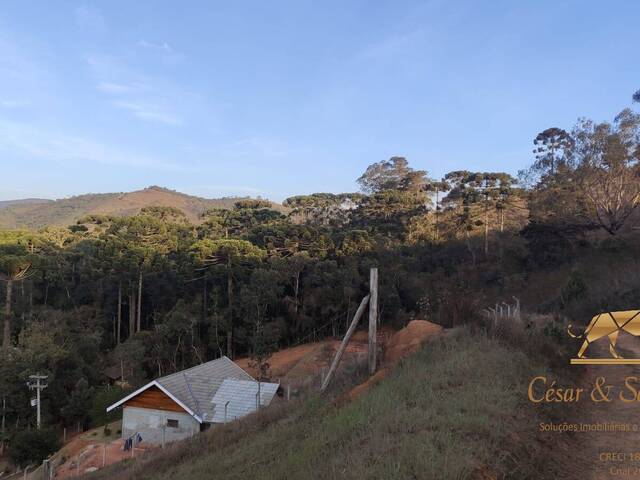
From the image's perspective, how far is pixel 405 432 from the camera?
501 cm

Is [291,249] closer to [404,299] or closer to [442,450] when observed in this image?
[404,299]

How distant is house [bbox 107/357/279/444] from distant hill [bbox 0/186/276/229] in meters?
102

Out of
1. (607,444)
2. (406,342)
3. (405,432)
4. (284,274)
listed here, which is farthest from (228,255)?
(607,444)

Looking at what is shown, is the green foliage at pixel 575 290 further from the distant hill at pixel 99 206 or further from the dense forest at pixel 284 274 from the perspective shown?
the distant hill at pixel 99 206

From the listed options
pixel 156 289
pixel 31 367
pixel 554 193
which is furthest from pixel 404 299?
pixel 31 367

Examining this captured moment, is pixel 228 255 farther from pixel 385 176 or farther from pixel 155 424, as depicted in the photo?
pixel 385 176

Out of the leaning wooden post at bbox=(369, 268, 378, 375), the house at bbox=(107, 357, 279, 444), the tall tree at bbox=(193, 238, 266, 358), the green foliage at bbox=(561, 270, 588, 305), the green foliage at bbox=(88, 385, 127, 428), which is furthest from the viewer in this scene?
the tall tree at bbox=(193, 238, 266, 358)

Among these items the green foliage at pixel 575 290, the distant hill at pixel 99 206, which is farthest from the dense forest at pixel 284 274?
the distant hill at pixel 99 206

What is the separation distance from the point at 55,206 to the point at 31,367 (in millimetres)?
136677

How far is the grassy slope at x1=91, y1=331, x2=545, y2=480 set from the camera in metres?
→ 4.41

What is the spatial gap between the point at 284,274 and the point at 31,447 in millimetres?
17297

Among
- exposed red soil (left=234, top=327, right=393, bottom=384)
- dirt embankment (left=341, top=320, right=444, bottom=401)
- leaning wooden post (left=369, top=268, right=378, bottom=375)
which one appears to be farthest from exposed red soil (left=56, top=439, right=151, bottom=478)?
leaning wooden post (left=369, top=268, right=378, bottom=375)

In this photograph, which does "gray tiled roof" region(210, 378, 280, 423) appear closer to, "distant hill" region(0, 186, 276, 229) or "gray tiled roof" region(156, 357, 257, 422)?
"gray tiled roof" region(156, 357, 257, 422)

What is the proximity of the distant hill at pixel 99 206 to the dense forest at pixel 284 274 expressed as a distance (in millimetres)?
82911
